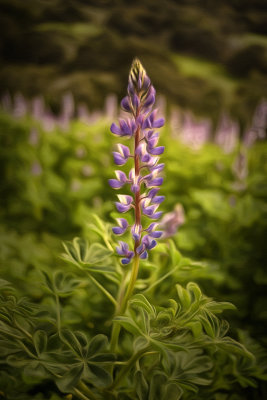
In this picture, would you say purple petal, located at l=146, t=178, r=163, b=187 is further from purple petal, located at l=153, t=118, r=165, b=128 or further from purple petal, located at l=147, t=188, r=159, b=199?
purple petal, located at l=153, t=118, r=165, b=128

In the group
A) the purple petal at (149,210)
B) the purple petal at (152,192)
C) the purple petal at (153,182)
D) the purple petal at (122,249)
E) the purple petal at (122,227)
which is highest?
the purple petal at (153,182)

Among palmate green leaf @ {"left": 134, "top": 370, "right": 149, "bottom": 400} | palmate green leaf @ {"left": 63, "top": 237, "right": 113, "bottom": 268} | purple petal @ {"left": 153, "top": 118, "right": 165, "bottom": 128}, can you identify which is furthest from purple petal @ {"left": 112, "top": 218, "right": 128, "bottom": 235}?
palmate green leaf @ {"left": 134, "top": 370, "right": 149, "bottom": 400}

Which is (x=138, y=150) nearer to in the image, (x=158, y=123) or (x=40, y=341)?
(x=158, y=123)

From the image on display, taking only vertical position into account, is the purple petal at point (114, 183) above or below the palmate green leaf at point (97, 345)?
above

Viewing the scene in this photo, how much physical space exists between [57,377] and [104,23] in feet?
13.0

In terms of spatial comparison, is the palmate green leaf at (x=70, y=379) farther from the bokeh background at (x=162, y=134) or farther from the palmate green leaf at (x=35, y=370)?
the bokeh background at (x=162, y=134)

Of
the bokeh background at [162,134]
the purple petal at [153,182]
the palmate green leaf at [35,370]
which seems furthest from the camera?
the bokeh background at [162,134]

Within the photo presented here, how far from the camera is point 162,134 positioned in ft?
9.98

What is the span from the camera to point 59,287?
32.5 inches

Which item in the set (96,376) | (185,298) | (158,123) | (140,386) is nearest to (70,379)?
(96,376)

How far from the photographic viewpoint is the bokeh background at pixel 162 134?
1.46m

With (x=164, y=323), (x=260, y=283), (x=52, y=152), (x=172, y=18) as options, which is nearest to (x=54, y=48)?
(x=172, y=18)

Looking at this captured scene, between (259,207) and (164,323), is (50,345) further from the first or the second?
(259,207)

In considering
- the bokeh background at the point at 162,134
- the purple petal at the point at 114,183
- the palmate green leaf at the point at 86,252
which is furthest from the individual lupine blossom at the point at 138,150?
the bokeh background at the point at 162,134
